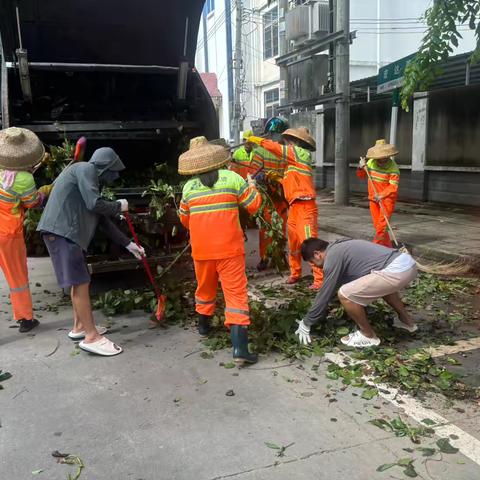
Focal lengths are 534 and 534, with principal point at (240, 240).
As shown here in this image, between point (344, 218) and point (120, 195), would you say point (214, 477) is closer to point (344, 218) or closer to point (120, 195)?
point (120, 195)

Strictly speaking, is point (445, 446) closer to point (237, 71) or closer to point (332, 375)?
point (332, 375)

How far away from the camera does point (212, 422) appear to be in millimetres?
2959

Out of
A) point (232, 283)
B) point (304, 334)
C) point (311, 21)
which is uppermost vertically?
point (311, 21)

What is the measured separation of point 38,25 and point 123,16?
36.8 inches

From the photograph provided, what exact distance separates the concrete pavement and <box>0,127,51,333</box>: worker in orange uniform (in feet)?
1.73

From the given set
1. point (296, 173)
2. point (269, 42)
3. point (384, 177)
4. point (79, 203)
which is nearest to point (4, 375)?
point (79, 203)

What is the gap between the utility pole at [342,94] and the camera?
1062 centimetres

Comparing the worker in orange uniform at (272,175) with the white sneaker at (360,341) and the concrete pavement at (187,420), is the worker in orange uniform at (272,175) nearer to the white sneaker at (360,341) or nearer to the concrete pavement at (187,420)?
the white sneaker at (360,341)

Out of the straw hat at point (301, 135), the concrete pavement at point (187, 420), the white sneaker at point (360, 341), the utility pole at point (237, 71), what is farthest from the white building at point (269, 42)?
the concrete pavement at point (187, 420)

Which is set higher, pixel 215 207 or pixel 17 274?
pixel 215 207

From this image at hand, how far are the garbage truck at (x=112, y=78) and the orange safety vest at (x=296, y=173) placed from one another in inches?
42.4

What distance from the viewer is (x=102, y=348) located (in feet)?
13.0

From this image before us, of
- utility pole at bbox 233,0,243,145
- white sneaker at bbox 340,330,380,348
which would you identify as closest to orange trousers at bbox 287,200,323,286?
white sneaker at bbox 340,330,380,348

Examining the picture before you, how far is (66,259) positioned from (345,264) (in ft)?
6.63
